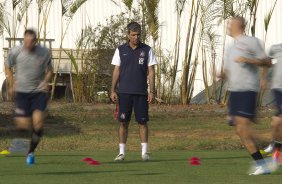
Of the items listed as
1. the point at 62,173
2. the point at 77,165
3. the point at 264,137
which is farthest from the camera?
the point at 264,137

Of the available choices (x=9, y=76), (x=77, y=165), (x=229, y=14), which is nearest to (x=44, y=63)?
(x=9, y=76)

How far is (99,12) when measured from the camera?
32188 mm

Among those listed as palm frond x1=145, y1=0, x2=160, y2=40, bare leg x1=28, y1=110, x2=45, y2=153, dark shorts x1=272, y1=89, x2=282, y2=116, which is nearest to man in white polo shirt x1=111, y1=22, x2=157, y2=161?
bare leg x1=28, y1=110, x2=45, y2=153

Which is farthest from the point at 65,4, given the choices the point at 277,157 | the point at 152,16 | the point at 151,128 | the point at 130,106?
the point at 277,157

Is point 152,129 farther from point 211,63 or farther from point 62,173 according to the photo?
point 62,173

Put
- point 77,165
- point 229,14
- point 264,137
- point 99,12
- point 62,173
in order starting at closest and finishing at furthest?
Result: 1. point 62,173
2. point 77,165
3. point 264,137
4. point 229,14
5. point 99,12

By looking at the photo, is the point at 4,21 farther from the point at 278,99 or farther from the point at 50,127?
the point at 278,99

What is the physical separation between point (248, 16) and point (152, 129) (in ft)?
25.4

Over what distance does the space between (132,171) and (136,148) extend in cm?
624

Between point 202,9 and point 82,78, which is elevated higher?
point 202,9

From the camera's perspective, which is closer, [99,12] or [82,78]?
[82,78]

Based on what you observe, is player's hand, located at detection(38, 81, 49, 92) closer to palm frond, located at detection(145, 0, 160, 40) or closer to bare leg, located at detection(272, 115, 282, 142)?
bare leg, located at detection(272, 115, 282, 142)

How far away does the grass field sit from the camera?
12.4 metres

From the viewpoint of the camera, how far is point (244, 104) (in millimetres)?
12484
